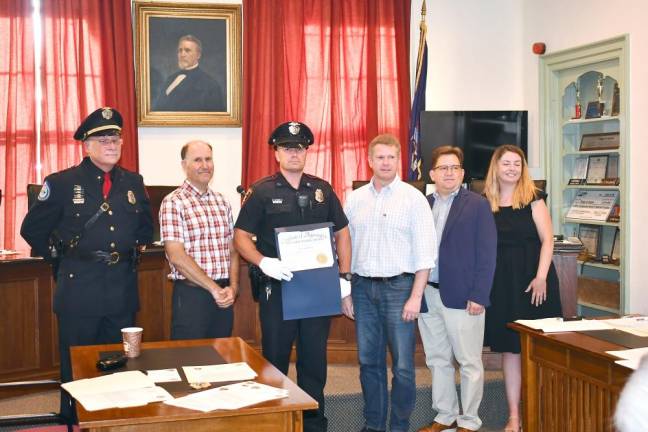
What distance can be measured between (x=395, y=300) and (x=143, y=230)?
4.21 ft

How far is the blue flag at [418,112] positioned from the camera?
23.3 feet

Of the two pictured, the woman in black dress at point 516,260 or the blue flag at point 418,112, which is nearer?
the woman in black dress at point 516,260

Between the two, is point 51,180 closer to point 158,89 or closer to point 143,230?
point 143,230

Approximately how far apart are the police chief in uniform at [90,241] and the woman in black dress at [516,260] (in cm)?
191

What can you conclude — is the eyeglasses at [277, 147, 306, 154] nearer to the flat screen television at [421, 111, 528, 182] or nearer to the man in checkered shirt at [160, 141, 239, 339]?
the man in checkered shirt at [160, 141, 239, 339]

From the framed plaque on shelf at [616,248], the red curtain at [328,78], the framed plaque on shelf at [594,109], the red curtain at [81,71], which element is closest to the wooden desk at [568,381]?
the framed plaque on shelf at [616,248]

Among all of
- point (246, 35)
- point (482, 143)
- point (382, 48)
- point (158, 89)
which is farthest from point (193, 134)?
point (482, 143)

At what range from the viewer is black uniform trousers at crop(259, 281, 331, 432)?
12.4ft

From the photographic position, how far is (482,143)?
7.38 meters

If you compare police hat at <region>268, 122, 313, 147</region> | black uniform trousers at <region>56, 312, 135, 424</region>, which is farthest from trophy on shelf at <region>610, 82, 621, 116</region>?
black uniform trousers at <region>56, 312, 135, 424</region>

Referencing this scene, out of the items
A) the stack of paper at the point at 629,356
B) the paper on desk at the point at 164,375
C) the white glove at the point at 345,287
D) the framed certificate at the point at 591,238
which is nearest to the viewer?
the paper on desk at the point at 164,375

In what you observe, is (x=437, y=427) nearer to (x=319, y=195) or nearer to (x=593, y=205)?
(x=319, y=195)

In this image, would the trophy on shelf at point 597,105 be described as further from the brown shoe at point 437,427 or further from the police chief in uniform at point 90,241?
the police chief in uniform at point 90,241

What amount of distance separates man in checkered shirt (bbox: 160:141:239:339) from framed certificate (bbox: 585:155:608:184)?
14.0 feet
